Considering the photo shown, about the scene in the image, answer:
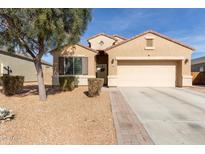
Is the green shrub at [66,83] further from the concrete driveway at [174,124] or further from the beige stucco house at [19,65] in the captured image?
the beige stucco house at [19,65]

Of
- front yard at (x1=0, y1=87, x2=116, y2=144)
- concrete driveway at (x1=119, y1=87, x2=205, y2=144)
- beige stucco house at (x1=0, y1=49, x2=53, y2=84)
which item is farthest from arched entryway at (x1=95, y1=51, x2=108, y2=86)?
front yard at (x1=0, y1=87, x2=116, y2=144)

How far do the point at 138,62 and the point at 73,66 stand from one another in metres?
5.93

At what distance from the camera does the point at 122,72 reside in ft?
62.5

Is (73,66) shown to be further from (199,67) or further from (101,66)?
(199,67)

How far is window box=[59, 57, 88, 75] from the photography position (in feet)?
61.4

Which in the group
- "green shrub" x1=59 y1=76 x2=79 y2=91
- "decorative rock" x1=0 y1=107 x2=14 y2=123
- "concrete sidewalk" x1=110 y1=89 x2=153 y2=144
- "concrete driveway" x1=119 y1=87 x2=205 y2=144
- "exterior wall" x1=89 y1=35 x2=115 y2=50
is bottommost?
"concrete driveway" x1=119 y1=87 x2=205 y2=144

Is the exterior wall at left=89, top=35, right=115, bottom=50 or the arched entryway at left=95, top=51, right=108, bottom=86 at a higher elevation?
the exterior wall at left=89, top=35, right=115, bottom=50

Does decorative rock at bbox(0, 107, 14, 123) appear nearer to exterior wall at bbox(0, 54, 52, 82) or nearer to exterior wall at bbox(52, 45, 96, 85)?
exterior wall at bbox(52, 45, 96, 85)

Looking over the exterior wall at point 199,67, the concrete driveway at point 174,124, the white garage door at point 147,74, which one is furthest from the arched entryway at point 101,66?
the exterior wall at point 199,67

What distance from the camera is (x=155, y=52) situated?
18344 millimetres

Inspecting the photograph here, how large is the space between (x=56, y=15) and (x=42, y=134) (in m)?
5.35

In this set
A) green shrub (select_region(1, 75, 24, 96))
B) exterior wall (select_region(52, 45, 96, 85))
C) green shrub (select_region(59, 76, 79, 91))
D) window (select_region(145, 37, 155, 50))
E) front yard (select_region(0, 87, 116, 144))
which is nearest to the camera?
front yard (select_region(0, 87, 116, 144))
